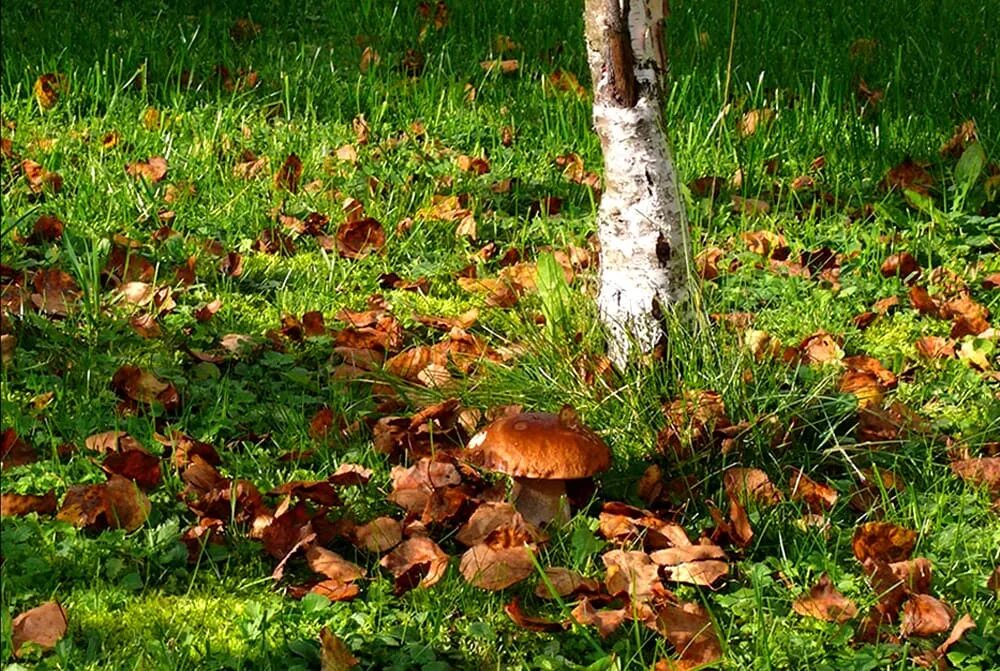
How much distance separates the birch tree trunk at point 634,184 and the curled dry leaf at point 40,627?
147cm

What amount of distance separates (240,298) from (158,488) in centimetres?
112

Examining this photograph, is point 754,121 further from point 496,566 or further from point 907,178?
point 496,566

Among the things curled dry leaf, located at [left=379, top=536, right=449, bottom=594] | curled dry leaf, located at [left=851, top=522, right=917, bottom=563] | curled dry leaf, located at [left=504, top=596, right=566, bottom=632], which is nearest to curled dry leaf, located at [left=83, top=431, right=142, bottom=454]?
curled dry leaf, located at [left=379, top=536, right=449, bottom=594]

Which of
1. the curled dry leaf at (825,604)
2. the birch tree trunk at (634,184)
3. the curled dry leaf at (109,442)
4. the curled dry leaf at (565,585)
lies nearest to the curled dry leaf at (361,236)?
the birch tree trunk at (634,184)

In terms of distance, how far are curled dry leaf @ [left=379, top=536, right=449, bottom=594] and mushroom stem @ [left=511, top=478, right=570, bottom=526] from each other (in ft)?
0.71

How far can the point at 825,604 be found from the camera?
2725 millimetres

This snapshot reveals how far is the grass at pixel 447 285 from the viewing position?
267cm

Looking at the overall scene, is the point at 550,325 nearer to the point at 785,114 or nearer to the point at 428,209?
the point at 428,209

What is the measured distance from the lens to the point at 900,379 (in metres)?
3.73

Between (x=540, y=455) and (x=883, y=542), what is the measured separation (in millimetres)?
733

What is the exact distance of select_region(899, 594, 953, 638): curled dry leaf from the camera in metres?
2.62

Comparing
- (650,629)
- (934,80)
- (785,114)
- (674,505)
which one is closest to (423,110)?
(785,114)

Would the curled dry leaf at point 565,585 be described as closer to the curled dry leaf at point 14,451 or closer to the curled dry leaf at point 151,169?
the curled dry leaf at point 14,451

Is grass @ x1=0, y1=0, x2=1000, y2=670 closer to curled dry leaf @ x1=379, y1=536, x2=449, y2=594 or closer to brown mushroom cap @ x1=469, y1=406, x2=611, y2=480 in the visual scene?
curled dry leaf @ x1=379, y1=536, x2=449, y2=594
